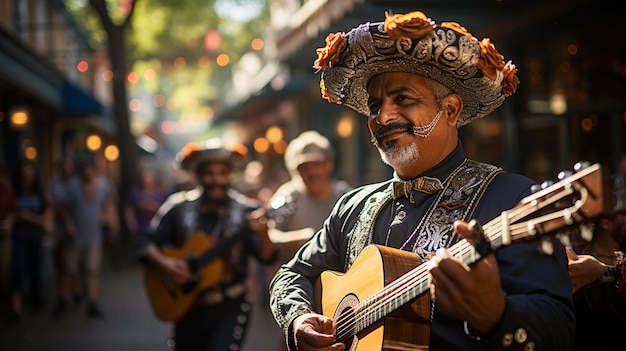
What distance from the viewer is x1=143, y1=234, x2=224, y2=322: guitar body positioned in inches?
235

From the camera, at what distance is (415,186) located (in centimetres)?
297

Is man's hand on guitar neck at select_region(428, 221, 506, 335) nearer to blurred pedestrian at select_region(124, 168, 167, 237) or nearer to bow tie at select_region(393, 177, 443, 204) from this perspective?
bow tie at select_region(393, 177, 443, 204)

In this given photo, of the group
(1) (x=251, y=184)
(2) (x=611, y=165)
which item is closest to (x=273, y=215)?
(2) (x=611, y=165)

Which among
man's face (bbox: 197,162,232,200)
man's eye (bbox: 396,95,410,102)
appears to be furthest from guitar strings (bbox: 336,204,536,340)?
man's face (bbox: 197,162,232,200)

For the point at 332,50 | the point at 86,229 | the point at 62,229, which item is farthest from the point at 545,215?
the point at 62,229

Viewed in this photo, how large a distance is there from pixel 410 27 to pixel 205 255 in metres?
3.64

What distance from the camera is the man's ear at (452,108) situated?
3.00 meters

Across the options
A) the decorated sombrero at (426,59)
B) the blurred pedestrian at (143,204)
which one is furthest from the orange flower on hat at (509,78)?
the blurred pedestrian at (143,204)

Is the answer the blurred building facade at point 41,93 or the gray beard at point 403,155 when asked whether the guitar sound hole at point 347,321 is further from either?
the blurred building facade at point 41,93

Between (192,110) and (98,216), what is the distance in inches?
2115

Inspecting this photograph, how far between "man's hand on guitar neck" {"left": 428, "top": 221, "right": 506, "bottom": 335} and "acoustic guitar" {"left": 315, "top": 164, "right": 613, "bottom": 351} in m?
0.04

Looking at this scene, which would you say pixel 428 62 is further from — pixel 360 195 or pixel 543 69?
pixel 543 69

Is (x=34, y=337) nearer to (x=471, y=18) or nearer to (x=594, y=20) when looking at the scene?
(x=471, y=18)

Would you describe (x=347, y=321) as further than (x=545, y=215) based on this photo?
Yes
